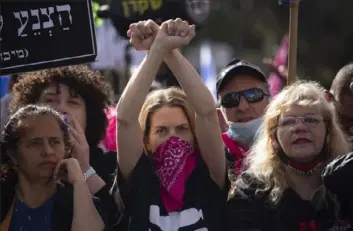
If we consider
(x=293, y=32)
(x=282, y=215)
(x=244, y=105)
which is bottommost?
(x=282, y=215)

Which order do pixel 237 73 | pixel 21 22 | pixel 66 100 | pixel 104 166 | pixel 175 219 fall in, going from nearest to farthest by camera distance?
pixel 175 219, pixel 21 22, pixel 104 166, pixel 66 100, pixel 237 73

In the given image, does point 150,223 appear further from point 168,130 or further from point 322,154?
point 322,154

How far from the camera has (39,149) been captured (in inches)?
179

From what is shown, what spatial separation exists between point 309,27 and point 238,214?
12.4 metres

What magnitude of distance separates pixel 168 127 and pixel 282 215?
2.08 feet

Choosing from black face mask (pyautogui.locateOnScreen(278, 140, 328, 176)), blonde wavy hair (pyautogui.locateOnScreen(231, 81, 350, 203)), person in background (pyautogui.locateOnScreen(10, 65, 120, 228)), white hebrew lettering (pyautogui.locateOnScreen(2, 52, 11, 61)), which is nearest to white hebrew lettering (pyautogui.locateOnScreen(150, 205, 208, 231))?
blonde wavy hair (pyautogui.locateOnScreen(231, 81, 350, 203))

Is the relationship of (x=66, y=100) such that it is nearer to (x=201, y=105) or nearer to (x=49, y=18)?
(x=49, y=18)

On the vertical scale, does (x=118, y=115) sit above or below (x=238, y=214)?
above

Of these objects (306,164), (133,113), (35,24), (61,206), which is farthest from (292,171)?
(35,24)

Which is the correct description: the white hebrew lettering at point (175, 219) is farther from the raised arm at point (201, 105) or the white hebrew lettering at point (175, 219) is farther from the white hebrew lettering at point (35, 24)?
the white hebrew lettering at point (35, 24)

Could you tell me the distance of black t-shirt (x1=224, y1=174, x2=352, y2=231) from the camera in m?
4.41

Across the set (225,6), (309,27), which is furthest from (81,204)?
(225,6)

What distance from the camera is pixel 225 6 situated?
18438 mm

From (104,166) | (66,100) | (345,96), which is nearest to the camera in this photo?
(104,166)
